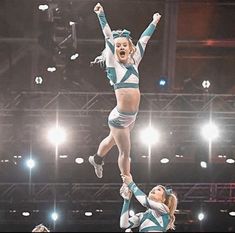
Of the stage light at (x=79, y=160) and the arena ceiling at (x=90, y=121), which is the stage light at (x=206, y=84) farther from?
the stage light at (x=79, y=160)

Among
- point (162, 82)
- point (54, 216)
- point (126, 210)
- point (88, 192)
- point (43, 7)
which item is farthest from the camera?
point (162, 82)

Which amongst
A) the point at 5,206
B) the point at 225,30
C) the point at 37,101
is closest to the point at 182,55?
the point at 225,30

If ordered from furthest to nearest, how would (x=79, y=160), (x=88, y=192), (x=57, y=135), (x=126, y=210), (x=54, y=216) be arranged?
(x=88, y=192) → (x=54, y=216) → (x=79, y=160) → (x=57, y=135) → (x=126, y=210)

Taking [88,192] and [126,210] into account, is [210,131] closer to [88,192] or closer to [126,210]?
[88,192]

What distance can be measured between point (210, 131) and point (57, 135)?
1.93m

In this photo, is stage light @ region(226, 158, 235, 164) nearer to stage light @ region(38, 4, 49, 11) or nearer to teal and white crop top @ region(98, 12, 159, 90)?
stage light @ region(38, 4, 49, 11)

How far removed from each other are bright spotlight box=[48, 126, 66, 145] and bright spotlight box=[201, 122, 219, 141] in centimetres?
178

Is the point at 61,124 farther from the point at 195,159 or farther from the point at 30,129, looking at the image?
the point at 195,159

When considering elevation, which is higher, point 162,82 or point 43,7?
point 43,7

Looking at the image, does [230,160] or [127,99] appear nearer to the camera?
[127,99]

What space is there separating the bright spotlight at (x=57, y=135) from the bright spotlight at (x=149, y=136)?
1.00m

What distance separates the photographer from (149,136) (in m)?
8.87

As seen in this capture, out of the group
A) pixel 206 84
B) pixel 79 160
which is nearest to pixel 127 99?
pixel 79 160

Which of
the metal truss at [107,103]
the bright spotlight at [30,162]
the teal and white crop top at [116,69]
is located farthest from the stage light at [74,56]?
the teal and white crop top at [116,69]
